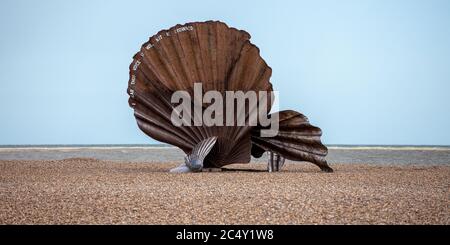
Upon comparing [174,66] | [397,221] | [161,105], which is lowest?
[397,221]

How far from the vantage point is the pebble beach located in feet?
18.4

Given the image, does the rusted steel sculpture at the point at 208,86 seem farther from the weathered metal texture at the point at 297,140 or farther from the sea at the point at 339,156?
the sea at the point at 339,156

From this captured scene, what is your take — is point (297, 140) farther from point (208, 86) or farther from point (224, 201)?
point (224, 201)

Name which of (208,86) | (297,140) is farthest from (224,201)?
(208,86)

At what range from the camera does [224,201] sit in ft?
21.8

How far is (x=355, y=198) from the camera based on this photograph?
6910 mm

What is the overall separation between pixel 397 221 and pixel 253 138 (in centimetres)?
647

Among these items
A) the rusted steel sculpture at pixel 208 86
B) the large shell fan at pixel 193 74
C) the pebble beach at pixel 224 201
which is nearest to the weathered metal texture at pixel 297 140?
the rusted steel sculpture at pixel 208 86

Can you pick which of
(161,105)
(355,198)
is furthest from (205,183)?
(161,105)

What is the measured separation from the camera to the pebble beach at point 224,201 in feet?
18.4

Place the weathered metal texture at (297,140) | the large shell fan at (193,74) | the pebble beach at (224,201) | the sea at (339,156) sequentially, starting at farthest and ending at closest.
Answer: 1. the sea at (339,156)
2. the large shell fan at (193,74)
3. the weathered metal texture at (297,140)
4. the pebble beach at (224,201)

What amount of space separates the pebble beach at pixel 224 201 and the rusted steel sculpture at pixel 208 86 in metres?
2.15

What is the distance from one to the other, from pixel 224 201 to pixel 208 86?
5.33 m
